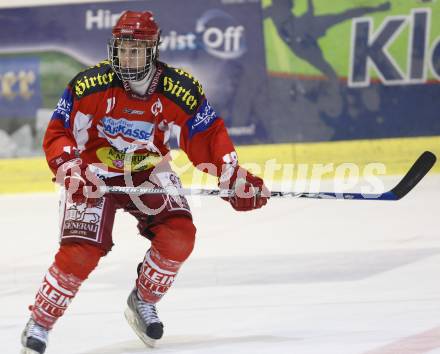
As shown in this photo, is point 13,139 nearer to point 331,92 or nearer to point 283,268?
point 331,92

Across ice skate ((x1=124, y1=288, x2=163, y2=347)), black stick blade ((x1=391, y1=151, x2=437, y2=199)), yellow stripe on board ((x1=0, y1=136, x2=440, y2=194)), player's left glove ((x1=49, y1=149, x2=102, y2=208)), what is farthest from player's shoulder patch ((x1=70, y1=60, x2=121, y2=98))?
yellow stripe on board ((x1=0, y1=136, x2=440, y2=194))

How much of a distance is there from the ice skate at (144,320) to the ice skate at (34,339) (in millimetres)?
349

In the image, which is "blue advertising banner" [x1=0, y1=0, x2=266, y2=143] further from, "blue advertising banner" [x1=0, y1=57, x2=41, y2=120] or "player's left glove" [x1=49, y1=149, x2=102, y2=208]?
"player's left glove" [x1=49, y1=149, x2=102, y2=208]

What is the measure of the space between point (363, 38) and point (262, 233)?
214cm

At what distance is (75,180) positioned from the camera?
12.3ft

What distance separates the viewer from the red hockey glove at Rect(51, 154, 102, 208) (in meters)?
3.76

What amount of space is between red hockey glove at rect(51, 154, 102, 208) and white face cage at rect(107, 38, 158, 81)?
33 centimetres

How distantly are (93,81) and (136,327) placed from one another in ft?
2.80

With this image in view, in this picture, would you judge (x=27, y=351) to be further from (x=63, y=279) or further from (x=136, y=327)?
(x=136, y=327)

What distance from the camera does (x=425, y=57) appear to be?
776cm

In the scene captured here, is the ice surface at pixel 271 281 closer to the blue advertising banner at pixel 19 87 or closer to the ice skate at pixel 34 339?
the ice skate at pixel 34 339

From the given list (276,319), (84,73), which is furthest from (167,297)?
(84,73)

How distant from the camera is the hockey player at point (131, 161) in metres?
3.76


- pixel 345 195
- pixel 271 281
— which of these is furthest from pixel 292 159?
pixel 345 195
